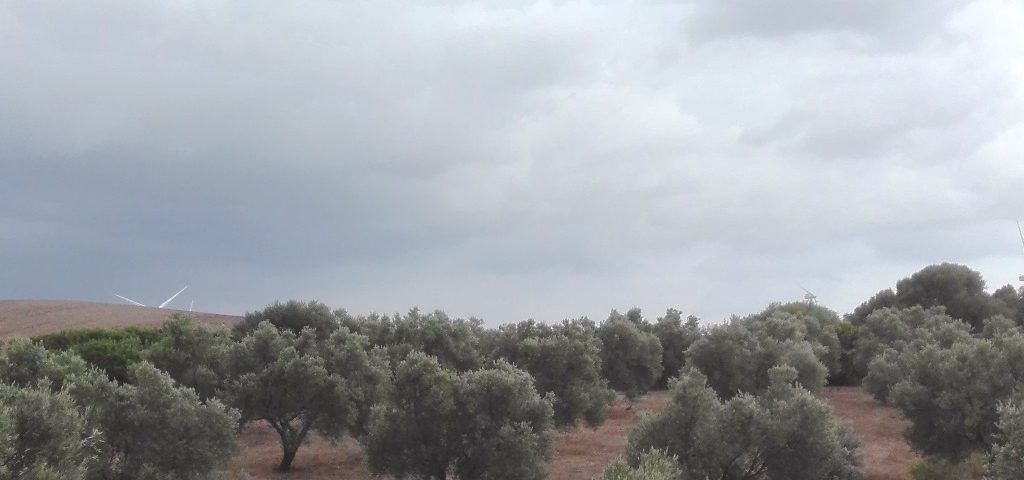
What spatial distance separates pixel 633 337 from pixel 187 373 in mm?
25941

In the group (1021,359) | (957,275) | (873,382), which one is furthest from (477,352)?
(957,275)

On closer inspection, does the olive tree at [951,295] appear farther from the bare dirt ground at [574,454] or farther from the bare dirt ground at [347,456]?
the bare dirt ground at [347,456]

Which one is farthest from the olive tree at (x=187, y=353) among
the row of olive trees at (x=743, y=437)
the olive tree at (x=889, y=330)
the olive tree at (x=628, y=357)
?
the olive tree at (x=889, y=330)

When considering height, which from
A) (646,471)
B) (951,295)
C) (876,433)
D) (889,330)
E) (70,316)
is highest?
(951,295)

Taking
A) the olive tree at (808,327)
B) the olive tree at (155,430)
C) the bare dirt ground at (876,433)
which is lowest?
the bare dirt ground at (876,433)

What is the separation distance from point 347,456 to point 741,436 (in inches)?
765

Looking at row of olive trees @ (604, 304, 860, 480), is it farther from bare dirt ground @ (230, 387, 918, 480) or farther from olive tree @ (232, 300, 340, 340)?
olive tree @ (232, 300, 340, 340)

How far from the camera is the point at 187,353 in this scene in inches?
1451

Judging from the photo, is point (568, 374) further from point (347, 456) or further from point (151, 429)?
point (151, 429)

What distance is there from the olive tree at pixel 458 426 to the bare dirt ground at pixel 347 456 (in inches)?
204

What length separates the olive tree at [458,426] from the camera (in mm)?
23344

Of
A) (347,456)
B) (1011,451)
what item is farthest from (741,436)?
(347,456)

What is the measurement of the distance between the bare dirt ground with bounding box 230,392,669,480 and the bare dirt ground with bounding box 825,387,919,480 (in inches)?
369

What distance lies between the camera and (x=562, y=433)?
41781 millimetres
